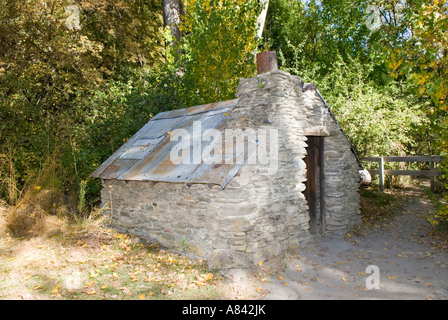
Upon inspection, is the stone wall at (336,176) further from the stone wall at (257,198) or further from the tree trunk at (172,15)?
the tree trunk at (172,15)

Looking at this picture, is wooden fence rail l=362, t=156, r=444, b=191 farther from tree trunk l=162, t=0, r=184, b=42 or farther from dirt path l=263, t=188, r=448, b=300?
tree trunk l=162, t=0, r=184, b=42

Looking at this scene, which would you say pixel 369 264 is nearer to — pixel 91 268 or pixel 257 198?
pixel 257 198

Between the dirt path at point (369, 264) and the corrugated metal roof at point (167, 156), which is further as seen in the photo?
the corrugated metal roof at point (167, 156)

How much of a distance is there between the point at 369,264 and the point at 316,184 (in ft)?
6.85

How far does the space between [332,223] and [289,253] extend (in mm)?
1730

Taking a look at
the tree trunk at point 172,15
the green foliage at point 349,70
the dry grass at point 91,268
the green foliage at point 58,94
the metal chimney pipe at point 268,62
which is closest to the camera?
the dry grass at point 91,268

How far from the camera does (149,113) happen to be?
1089 cm

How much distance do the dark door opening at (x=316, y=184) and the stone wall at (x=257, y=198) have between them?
0.14 meters

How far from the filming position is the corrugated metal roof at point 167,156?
219 inches

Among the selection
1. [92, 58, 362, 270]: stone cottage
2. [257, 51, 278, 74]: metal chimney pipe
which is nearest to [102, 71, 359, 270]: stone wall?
[92, 58, 362, 270]: stone cottage

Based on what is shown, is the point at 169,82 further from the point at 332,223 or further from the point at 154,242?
the point at 332,223

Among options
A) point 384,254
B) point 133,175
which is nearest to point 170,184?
point 133,175

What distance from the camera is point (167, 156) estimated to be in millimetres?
6852

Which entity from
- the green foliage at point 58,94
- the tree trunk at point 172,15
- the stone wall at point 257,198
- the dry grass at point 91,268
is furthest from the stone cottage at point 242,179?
the tree trunk at point 172,15
